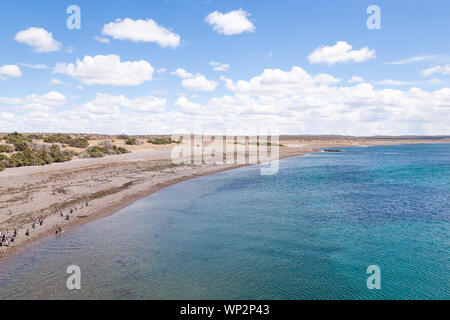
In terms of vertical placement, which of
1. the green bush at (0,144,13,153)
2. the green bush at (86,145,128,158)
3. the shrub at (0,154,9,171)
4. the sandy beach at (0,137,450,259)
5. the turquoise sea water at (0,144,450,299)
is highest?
the green bush at (0,144,13,153)

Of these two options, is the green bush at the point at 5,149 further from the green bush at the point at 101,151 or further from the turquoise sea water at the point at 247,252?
the turquoise sea water at the point at 247,252

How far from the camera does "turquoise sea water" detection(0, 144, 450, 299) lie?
11.5 meters

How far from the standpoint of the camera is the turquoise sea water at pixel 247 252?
37.7 ft

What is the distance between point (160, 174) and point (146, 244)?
25.2 m

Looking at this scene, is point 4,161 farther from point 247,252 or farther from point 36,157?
point 247,252

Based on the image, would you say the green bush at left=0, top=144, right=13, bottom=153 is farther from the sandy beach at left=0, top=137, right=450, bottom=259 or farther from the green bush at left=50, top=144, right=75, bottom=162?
the sandy beach at left=0, top=137, right=450, bottom=259

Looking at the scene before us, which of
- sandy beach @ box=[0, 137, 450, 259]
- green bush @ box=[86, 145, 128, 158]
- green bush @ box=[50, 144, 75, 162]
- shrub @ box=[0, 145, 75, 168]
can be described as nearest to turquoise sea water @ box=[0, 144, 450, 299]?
sandy beach @ box=[0, 137, 450, 259]

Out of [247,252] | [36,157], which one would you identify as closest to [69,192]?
[247,252]

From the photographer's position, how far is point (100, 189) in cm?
2866

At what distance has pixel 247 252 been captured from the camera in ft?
49.6

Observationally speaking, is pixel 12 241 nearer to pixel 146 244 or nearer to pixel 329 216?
pixel 146 244

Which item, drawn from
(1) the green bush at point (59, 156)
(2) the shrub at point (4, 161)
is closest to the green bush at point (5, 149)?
(1) the green bush at point (59, 156)

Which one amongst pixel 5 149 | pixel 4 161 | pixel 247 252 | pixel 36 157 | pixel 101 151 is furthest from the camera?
pixel 101 151
